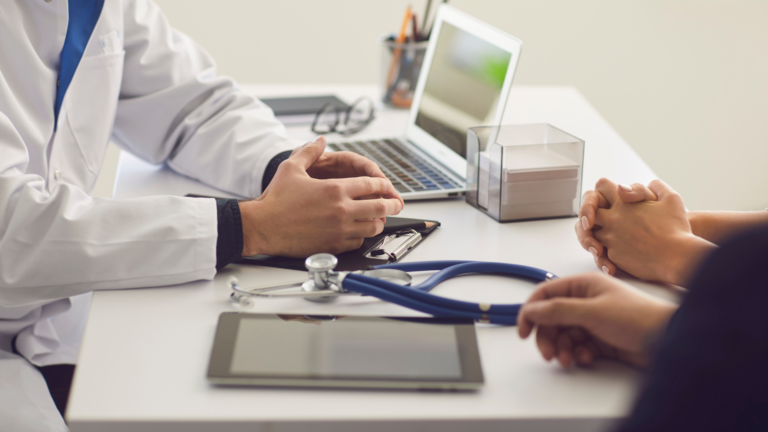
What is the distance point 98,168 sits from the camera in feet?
3.65

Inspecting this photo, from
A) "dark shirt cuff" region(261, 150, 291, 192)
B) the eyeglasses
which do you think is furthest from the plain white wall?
"dark shirt cuff" region(261, 150, 291, 192)

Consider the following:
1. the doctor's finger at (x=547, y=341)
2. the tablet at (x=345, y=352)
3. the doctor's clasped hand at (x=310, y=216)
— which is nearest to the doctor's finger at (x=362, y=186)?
the doctor's clasped hand at (x=310, y=216)

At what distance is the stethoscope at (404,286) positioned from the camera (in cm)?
65

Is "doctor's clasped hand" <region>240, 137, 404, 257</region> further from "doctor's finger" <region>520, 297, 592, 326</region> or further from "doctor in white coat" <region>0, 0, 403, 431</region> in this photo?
"doctor's finger" <region>520, 297, 592, 326</region>

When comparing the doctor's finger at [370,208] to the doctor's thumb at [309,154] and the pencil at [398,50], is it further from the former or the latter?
the pencil at [398,50]

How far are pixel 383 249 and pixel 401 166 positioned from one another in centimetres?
38

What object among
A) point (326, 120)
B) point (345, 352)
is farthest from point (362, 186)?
point (326, 120)

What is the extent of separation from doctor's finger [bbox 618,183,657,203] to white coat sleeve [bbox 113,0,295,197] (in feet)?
1.92

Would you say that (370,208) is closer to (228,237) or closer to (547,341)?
(228,237)

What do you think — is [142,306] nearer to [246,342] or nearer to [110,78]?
[246,342]

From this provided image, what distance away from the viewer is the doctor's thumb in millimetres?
876

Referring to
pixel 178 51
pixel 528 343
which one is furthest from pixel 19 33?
pixel 528 343

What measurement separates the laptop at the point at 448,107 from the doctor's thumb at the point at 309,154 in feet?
0.64

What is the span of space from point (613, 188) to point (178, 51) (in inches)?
33.3
